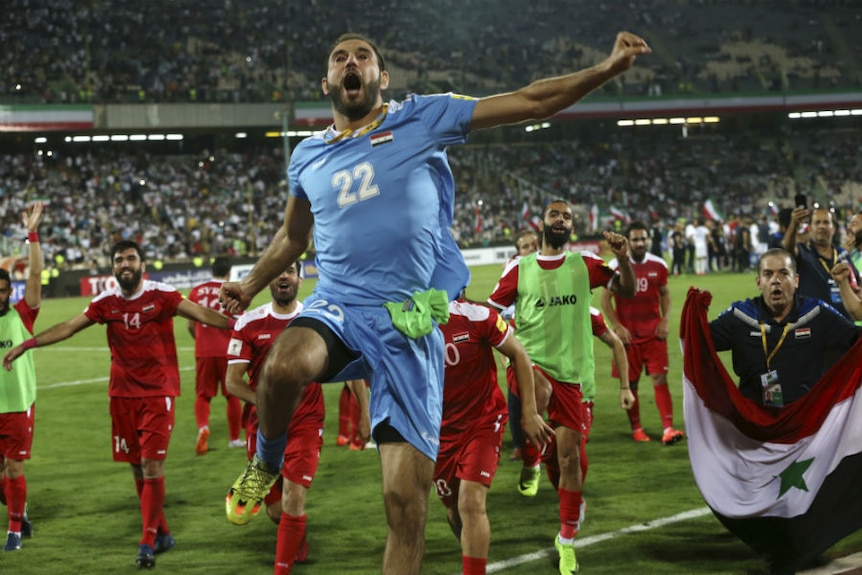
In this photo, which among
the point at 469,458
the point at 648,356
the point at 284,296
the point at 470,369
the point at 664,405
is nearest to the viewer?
the point at 469,458

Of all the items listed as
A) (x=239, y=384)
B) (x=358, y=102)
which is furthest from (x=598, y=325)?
(x=358, y=102)

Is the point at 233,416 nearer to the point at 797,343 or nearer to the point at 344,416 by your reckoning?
the point at 344,416

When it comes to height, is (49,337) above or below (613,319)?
above

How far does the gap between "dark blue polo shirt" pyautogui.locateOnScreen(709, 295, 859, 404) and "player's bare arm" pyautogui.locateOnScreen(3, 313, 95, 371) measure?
4984mm

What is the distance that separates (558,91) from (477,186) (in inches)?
2119

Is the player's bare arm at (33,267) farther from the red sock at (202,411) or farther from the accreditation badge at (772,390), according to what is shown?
the accreditation badge at (772,390)

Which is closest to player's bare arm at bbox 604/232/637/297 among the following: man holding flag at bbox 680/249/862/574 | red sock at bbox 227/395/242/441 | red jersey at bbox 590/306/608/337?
red jersey at bbox 590/306/608/337

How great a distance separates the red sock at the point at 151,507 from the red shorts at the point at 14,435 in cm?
141

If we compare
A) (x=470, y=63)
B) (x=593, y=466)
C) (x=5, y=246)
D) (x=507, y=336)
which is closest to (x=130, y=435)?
(x=507, y=336)

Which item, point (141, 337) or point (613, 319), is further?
point (613, 319)

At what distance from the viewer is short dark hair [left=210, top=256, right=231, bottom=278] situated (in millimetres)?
12930

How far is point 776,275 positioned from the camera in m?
6.82

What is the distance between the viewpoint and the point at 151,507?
26.3 feet

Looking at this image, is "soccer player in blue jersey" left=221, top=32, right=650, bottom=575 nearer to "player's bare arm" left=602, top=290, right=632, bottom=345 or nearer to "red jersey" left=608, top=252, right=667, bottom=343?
"player's bare arm" left=602, top=290, right=632, bottom=345
